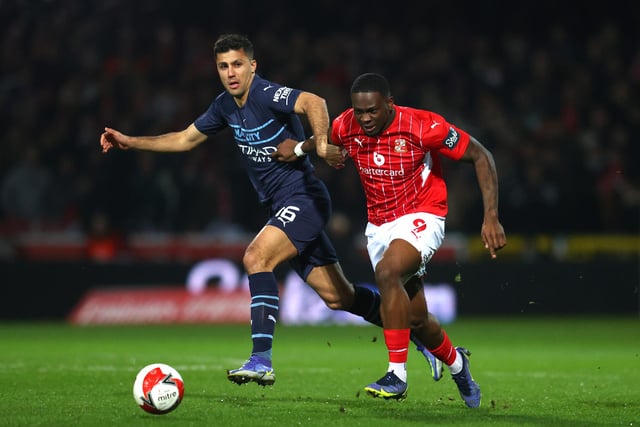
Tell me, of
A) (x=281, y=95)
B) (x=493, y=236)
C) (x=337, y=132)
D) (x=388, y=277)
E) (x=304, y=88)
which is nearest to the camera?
(x=493, y=236)

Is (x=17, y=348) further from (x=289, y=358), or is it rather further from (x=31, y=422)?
(x=31, y=422)

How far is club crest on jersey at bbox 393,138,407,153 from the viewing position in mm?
7047

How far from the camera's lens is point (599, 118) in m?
18.3

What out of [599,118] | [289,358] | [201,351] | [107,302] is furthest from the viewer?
[599,118]

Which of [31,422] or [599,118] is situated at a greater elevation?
[599,118]

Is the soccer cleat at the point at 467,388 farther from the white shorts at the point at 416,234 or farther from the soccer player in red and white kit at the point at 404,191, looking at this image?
the white shorts at the point at 416,234

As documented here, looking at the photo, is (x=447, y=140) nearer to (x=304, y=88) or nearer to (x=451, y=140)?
(x=451, y=140)

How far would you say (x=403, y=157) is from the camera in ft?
23.2

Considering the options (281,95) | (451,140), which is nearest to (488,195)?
(451,140)

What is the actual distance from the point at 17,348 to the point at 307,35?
10075mm

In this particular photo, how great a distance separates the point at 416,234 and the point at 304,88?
1158 centimetres

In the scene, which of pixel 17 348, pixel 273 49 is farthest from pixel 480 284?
pixel 17 348

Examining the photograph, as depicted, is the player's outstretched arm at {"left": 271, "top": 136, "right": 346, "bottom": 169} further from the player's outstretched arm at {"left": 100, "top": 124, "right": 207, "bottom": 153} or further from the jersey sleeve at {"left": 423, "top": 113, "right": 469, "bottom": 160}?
the player's outstretched arm at {"left": 100, "top": 124, "right": 207, "bottom": 153}

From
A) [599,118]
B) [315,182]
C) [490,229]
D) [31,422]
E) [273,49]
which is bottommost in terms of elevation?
[31,422]
